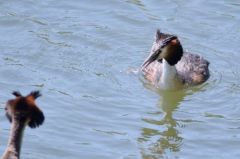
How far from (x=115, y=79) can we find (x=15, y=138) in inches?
209

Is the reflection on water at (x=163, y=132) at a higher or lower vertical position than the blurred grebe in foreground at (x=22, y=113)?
higher

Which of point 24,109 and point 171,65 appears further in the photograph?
point 171,65

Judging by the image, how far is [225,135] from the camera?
1345cm

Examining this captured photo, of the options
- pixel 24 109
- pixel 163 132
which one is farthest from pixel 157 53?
pixel 24 109

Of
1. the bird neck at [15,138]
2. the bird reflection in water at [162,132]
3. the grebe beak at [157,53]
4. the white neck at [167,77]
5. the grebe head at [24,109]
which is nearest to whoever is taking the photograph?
the grebe head at [24,109]

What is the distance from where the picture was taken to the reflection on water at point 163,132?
13047 millimetres

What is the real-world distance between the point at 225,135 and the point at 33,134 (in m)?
2.67

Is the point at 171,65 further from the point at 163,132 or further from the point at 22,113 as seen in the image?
the point at 22,113

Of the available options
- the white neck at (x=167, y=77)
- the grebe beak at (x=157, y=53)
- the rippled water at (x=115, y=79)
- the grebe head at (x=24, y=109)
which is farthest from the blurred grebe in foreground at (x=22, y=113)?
the white neck at (x=167, y=77)

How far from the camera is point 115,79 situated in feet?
50.5

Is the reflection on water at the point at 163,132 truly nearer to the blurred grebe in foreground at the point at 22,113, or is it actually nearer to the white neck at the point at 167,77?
the white neck at the point at 167,77

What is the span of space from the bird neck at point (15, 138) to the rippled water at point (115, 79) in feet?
6.75

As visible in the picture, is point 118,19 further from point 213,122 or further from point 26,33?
point 213,122

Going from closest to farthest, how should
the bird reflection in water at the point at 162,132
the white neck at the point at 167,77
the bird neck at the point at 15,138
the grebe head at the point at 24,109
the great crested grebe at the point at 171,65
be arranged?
the grebe head at the point at 24,109 < the bird neck at the point at 15,138 < the bird reflection in water at the point at 162,132 < the great crested grebe at the point at 171,65 < the white neck at the point at 167,77
